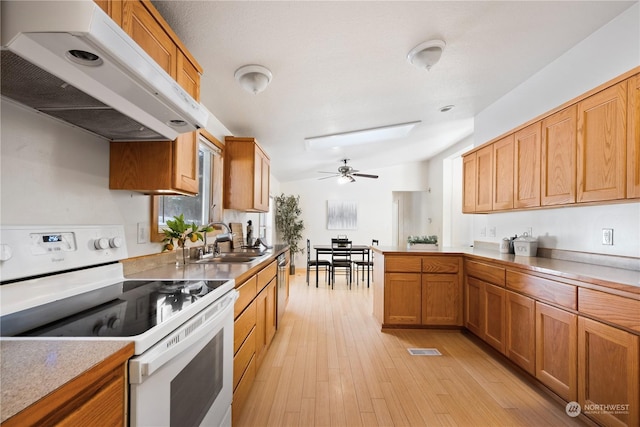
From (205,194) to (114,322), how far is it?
225cm

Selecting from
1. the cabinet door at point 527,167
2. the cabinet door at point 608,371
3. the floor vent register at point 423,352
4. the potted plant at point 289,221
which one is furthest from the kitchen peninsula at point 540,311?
the potted plant at point 289,221

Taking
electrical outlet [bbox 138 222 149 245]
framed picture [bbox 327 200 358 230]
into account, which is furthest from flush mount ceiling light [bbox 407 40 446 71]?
framed picture [bbox 327 200 358 230]

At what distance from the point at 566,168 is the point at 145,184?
2.81 meters

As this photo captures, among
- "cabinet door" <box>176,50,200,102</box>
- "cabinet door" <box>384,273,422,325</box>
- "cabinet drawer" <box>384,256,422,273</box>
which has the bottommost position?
"cabinet door" <box>384,273,422,325</box>

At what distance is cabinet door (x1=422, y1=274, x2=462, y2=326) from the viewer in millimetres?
3131

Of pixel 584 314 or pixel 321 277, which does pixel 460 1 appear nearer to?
pixel 584 314

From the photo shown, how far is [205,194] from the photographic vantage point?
3.00 meters

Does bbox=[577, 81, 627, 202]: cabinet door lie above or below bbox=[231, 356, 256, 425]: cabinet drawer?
above

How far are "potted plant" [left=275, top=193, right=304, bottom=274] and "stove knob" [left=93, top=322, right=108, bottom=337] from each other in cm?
619

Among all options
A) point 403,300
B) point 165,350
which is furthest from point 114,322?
point 403,300

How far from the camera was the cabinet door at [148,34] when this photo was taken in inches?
44.1

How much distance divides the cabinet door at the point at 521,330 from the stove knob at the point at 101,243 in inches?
104

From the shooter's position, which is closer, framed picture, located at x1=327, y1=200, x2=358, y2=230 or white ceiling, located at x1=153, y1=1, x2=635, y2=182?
white ceiling, located at x1=153, y1=1, x2=635, y2=182

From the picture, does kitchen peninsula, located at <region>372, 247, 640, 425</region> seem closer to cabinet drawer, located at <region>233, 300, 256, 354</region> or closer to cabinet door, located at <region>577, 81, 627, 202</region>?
cabinet door, located at <region>577, 81, 627, 202</region>
